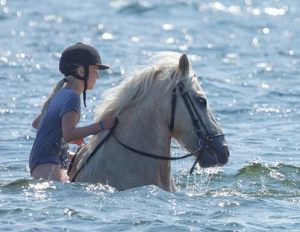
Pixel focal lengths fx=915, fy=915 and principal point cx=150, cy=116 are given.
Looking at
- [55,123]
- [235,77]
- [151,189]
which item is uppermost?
[55,123]

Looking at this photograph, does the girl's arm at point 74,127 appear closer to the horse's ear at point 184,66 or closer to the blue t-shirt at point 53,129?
the blue t-shirt at point 53,129

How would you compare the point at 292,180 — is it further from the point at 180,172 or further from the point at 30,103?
the point at 30,103

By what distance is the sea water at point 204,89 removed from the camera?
23.2 feet

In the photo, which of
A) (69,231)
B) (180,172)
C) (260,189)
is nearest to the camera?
(69,231)

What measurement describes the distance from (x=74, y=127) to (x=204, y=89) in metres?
8.35

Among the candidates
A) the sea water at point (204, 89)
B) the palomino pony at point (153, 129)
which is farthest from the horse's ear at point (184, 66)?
the sea water at point (204, 89)

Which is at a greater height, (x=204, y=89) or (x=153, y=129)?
(x=153, y=129)

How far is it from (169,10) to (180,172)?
1714cm

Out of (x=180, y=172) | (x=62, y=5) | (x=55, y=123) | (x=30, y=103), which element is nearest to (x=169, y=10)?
(x=62, y=5)

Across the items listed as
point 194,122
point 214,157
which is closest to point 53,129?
point 194,122

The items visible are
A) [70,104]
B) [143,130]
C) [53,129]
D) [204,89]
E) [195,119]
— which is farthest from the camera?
[204,89]

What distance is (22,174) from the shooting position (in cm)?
945

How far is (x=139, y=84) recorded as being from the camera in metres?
7.20

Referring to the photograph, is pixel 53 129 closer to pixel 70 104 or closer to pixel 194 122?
pixel 70 104
